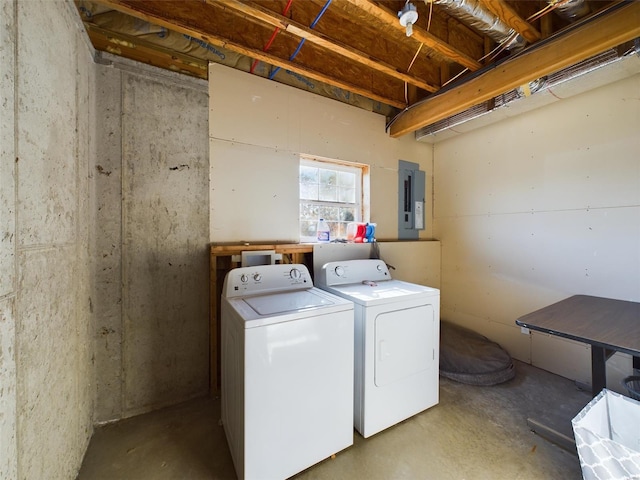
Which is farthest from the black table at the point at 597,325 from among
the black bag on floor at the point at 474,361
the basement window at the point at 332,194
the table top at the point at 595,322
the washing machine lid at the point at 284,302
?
the basement window at the point at 332,194

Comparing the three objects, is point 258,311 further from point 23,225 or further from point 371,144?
point 371,144

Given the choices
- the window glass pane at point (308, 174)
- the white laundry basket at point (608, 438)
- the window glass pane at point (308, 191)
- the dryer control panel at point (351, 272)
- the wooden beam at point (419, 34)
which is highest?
the wooden beam at point (419, 34)

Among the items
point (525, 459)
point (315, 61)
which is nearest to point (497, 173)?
point (315, 61)

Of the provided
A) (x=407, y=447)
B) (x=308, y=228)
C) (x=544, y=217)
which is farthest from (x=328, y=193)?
(x=407, y=447)

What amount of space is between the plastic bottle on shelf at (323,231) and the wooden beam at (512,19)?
1.90 m

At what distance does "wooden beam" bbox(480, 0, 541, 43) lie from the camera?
1.52 metres

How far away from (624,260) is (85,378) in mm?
3885

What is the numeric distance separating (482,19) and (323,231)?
1.90 metres

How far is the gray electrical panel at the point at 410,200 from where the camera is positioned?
3111 mm

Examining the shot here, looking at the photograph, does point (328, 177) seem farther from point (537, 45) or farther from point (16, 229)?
point (16, 229)

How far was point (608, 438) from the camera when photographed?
1.21 meters

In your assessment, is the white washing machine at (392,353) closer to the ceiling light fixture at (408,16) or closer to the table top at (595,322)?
the table top at (595,322)

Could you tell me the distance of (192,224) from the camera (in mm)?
1982

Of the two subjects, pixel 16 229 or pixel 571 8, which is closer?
pixel 16 229
